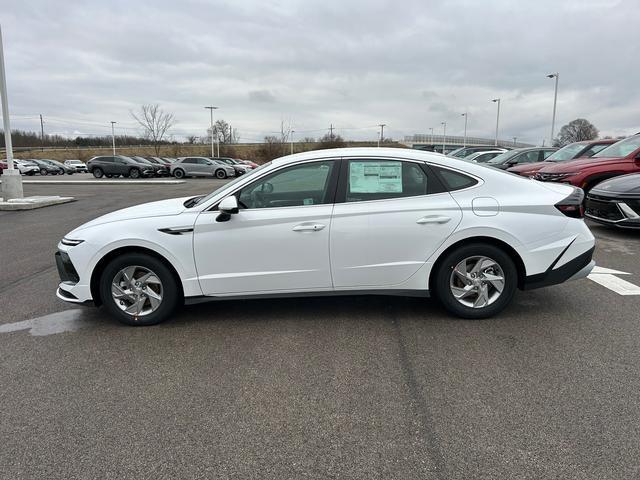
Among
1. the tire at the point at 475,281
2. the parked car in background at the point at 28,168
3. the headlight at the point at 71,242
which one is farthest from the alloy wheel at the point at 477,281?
the parked car in background at the point at 28,168

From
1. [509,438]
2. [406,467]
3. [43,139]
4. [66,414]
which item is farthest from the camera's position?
[43,139]

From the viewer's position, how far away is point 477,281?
4254 millimetres

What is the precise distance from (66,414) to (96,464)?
63 centimetres

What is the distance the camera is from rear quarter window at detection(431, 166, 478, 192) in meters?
4.27

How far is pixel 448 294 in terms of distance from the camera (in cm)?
427

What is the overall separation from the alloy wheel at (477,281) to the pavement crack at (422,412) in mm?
750

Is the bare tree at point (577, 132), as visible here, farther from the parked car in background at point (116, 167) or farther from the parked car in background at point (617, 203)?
the parked car in background at point (617, 203)

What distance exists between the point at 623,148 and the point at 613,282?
617 centimetres

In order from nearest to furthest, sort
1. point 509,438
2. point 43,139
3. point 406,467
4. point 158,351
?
1. point 406,467
2. point 509,438
3. point 158,351
4. point 43,139

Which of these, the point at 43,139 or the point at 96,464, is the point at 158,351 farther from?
the point at 43,139

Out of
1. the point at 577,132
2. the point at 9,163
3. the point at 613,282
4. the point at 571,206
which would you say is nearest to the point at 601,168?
the point at 613,282

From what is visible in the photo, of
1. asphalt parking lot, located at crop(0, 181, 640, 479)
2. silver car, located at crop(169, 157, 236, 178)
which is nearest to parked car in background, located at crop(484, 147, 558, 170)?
asphalt parking lot, located at crop(0, 181, 640, 479)

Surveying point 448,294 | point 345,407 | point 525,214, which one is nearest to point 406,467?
point 345,407

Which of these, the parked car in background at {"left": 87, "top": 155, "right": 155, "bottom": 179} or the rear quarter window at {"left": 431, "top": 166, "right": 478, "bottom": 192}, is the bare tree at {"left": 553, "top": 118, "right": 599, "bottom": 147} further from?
the rear quarter window at {"left": 431, "top": 166, "right": 478, "bottom": 192}
